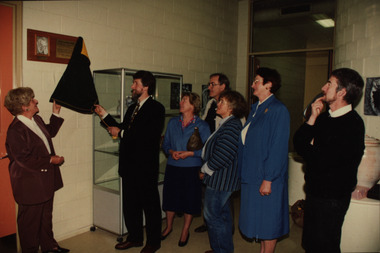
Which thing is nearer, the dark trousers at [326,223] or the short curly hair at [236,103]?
the dark trousers at [326,223]

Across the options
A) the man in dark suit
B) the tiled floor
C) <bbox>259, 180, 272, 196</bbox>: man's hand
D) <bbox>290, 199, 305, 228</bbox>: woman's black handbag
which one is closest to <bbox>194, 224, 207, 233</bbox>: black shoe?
the tiled floor

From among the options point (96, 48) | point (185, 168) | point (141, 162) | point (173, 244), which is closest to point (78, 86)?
point (96, 48)

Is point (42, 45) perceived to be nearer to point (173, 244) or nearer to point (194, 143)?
point (194, 143)

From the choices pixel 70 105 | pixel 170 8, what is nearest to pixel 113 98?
pixel 70 105

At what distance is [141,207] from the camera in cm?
300

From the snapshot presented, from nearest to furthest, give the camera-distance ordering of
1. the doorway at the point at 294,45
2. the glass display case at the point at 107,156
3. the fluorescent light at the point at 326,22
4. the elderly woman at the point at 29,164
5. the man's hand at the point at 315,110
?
the man's hand at the point at 315,110 → the elderly woman at the point at 29,164 → the glass display case at the point at 107,156 → the fluorescent light at the point at 326,22 → the doorway at the point at 294,45

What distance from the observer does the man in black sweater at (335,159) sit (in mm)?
1896

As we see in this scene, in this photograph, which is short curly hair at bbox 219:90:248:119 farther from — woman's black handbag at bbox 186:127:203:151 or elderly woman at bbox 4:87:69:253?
elderly woman at bbox 4:87:69:253

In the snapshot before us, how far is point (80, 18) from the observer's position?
321cm

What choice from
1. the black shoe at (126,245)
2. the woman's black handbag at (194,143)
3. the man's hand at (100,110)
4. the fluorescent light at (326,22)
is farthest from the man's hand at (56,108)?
the fluorescent light at (326,22)

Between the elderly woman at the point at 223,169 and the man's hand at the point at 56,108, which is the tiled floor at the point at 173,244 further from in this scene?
the man's hand at the point at 56,108

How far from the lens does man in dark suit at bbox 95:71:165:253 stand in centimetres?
284

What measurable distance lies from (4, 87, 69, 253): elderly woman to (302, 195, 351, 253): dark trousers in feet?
6.86

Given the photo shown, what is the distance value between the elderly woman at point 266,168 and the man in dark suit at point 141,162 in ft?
2.93
